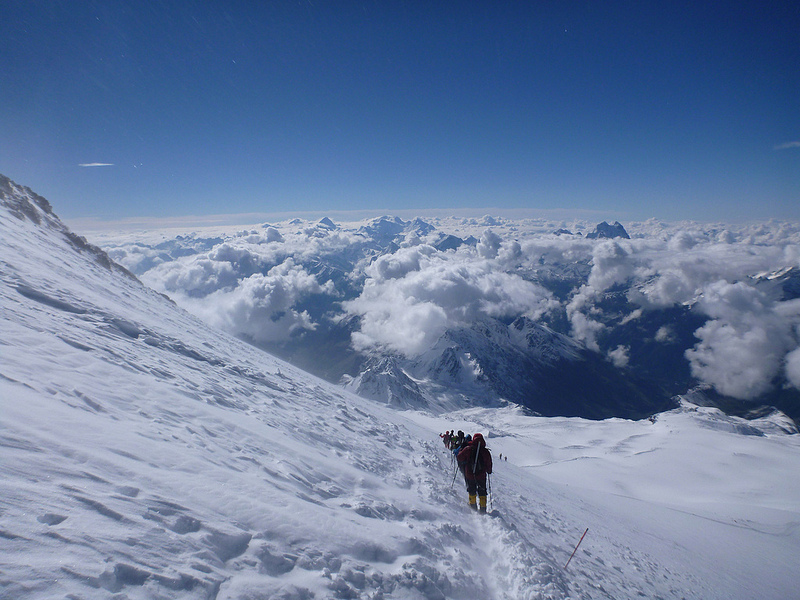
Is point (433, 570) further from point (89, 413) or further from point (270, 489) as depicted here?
point (89, 413)

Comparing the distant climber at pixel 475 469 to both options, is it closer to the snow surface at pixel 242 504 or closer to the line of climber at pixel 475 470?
the line of climber at pixel 475 470

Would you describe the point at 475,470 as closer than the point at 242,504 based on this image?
No

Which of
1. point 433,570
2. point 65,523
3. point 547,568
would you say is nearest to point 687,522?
point 547,568

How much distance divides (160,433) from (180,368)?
696 cm

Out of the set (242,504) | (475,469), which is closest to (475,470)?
(475,469)

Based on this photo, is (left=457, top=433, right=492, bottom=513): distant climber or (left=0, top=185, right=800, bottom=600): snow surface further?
(left=457, top=433, right=492, bottom=513): distant climber

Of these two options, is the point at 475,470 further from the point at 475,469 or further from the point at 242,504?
the point at 242,504

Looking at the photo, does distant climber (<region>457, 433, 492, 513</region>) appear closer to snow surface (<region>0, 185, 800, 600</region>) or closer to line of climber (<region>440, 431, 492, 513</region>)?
line of climber (<region>440, 431, 492, 513</region>)

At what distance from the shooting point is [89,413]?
7.60m

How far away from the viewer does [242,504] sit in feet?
20.7

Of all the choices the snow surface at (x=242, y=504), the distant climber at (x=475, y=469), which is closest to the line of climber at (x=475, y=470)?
the distant climber at (x=475, y=469)

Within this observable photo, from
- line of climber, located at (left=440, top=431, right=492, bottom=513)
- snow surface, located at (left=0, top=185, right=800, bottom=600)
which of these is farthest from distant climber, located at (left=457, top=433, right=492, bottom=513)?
snow surface, located at (left=0, top=185, right=800, bottom=600)

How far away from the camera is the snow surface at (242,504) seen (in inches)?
181

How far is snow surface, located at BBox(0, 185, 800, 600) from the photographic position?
15.1ft
